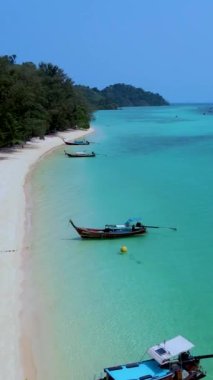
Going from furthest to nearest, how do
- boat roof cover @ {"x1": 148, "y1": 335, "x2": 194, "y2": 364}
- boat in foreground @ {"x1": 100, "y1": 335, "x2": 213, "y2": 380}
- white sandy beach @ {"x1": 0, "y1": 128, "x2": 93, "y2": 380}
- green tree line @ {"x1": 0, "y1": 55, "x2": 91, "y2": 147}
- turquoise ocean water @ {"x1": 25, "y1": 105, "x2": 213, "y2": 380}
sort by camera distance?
green tree line @ {"x1": 0, "y1": 55, "x2": 91, "y2": 147}, turquoise ocean water @ {"x1": 25, "y1": 105, "x2": 213, "y2": 380}, white sandy beach @ {"x1": 0, "y1": 128, "x2": 93, "y2": 380}, boat roof cover @ {"x1": 148, "y1": 335, "x2": 194, "y2": 364}, boat in foreground @ {"x1": 100, "y1": 335, "x2": 213, "y2": 380}

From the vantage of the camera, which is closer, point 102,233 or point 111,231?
point 102,233

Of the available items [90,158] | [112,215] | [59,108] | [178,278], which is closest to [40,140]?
[59,108]

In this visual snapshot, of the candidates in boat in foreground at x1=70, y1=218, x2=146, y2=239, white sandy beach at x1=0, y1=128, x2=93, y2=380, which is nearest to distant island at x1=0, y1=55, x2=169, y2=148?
white sandy beach at x1=0, y1=128, x2=93, y2=380

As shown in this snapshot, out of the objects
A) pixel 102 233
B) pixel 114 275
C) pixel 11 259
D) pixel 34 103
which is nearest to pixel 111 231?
pixel 102 233

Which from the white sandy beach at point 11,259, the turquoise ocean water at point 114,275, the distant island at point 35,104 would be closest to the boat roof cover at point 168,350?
the turquoise ocean water at point 114,275

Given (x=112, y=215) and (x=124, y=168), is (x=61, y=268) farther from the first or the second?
(x=124, y=168)

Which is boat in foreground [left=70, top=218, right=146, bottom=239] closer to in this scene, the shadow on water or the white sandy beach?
the white sandy beach

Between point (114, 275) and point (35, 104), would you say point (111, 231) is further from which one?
point (35, 104)
